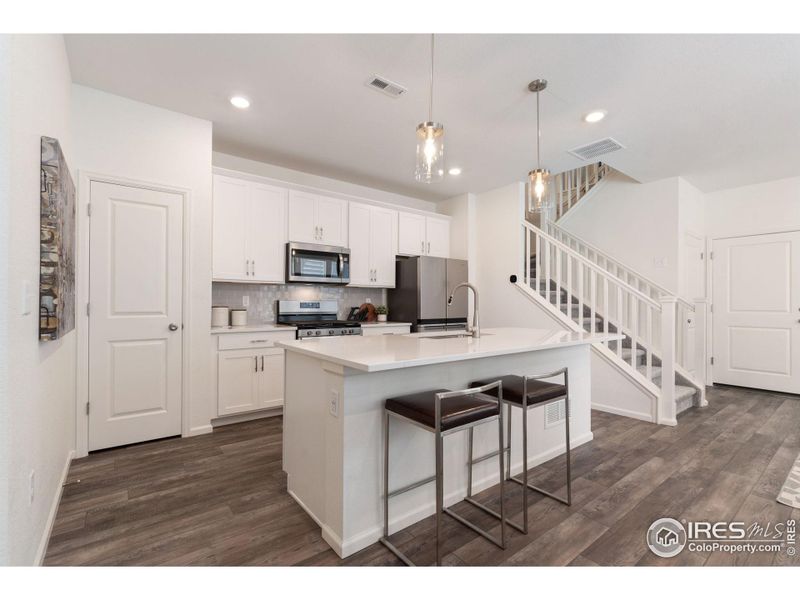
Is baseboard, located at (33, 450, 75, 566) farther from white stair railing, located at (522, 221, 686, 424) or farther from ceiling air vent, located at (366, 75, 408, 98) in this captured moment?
white stair railing, located at (522, 221, 686, 424)

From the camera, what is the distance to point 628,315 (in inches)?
188

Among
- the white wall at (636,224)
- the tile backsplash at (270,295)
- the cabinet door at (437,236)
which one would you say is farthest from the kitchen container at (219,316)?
the white wall at (636,224)

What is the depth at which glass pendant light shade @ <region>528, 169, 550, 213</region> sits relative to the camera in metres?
2.85

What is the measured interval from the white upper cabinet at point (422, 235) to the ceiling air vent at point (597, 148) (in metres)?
1.96

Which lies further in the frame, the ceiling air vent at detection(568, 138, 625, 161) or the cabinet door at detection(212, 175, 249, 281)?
the ceiling air vent at detection(568, 138, 625, 161)

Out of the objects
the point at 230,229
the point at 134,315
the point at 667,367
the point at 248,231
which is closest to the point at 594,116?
the point at 667,367

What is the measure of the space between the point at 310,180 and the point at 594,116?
3.10 meters

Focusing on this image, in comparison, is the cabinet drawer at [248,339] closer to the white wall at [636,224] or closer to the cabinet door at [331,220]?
the cabinet door at [331,220]

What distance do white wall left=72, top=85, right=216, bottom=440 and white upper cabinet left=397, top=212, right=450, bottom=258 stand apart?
94.6 inches

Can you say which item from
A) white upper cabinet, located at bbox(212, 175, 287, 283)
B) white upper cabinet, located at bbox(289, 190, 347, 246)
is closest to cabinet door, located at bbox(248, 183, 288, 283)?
white upper cabinet, located at bbox(212, 175, 287, 283)

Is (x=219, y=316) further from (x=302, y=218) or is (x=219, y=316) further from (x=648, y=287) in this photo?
(x=648, y=287)

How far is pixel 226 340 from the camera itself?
3395 millimetres

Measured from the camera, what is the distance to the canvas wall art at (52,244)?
66.9 inches

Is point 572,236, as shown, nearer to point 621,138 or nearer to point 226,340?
point 621,138
